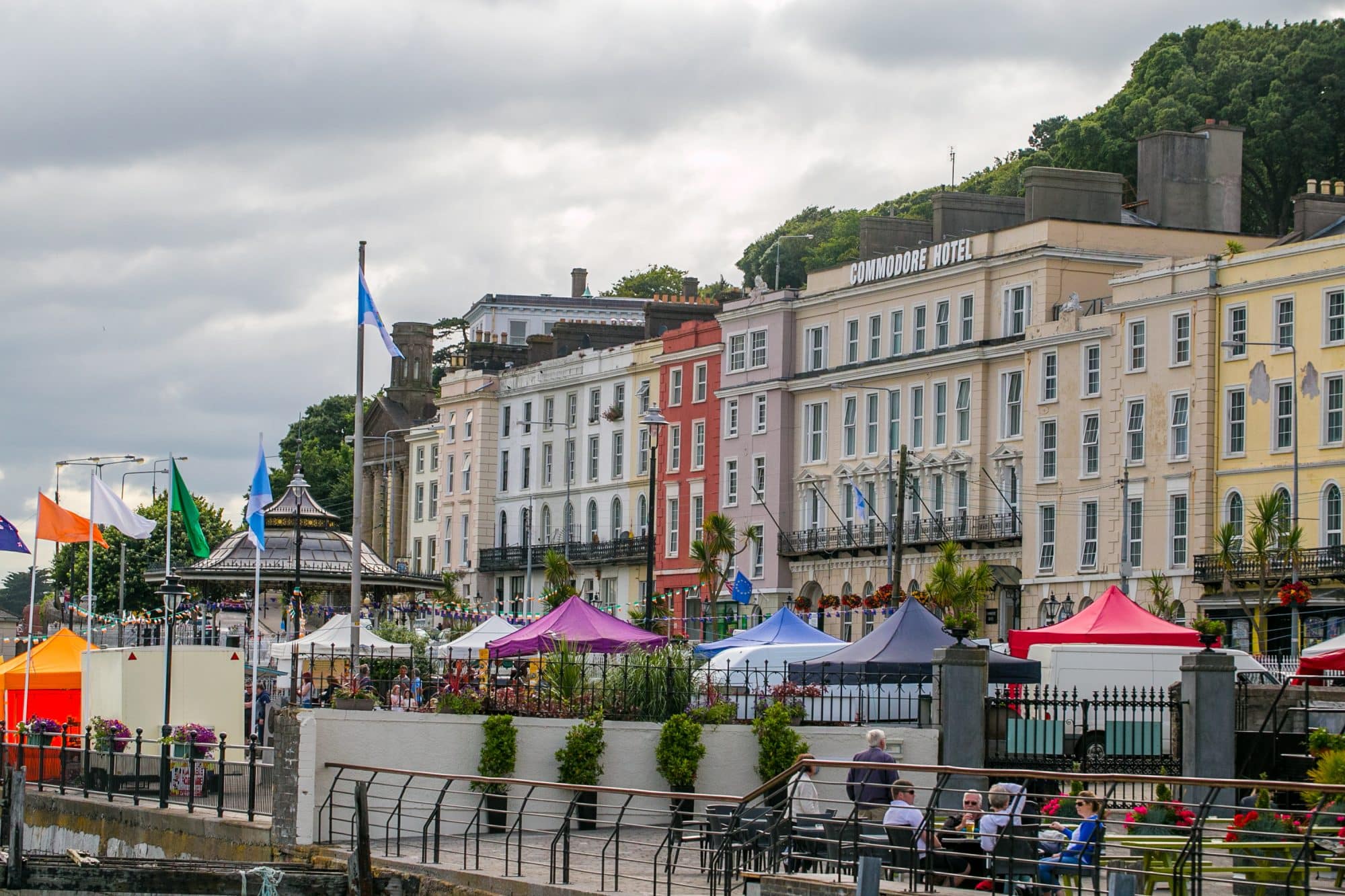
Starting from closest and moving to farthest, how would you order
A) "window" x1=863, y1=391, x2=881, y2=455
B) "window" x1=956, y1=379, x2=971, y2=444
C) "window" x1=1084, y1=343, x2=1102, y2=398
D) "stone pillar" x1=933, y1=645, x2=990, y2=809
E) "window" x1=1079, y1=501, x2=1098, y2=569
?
"stone pillar" x1=933, y1=645, x2=990, y2=809 → "window" x1=1079, y1=501, x2=1098, y2=569 → "window" x1=1084, y1=343, x2=1102, y2=398 → "window" x1=956, y1=379, x2=971, y2=444 → "window" x1=863, y1=391, x2=881, y2=455

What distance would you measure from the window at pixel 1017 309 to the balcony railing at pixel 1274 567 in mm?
11775

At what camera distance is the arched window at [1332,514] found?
2344 inches

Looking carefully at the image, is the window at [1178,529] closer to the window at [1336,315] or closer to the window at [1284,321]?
the window at [1284,321]

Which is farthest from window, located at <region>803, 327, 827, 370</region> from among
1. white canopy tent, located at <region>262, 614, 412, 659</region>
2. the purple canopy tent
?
the purple canopy tent

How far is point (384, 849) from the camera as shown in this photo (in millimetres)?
26125

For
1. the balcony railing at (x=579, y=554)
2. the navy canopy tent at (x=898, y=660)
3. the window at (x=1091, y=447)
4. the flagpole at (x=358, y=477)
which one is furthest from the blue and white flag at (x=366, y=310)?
the balcony railing at (x=579, y=554)

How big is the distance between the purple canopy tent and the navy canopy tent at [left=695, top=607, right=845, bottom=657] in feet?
10.6

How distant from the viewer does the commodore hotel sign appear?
7362cm

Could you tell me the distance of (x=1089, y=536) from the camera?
218 feet

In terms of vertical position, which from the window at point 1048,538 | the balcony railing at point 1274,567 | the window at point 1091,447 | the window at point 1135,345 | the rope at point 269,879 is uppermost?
the window at point 1135,345

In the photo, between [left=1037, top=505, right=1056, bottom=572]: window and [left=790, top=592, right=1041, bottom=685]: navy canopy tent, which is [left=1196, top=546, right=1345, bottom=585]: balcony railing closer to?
[left=1037, top=505, right=1056, bottom=572]: window

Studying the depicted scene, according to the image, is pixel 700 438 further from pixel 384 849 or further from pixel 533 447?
pixel 384 849

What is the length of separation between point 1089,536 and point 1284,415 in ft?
24.8

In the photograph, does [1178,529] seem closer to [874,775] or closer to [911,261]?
[911,261]
